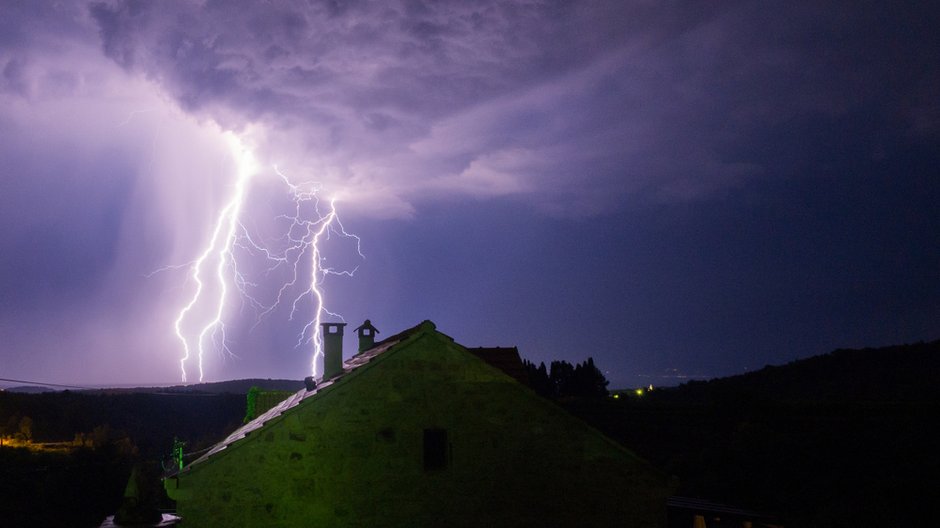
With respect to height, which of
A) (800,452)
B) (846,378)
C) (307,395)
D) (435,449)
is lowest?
(800,452)

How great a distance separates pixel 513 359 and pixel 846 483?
18.5m

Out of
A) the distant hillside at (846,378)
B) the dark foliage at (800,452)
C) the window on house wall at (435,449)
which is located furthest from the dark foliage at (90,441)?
the distant hillside at (846,378)

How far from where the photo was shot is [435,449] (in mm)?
10930

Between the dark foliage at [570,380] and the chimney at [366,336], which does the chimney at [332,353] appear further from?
the dark foliage at [570,380]

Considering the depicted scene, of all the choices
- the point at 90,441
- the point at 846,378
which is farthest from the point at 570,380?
the point at 90,441

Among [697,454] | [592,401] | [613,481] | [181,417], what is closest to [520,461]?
[613,481]

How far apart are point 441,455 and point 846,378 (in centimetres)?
6187

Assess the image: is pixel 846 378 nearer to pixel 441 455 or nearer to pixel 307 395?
pixel 441 455

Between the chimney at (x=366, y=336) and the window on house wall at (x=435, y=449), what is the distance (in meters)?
7.12

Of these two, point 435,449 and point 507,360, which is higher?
point 507,360

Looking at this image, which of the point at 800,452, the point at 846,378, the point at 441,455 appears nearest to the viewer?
the point at 441,455

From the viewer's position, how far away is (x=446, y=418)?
10969 mm

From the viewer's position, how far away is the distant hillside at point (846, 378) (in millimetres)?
50122

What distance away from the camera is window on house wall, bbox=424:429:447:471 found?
10891 millimetres
